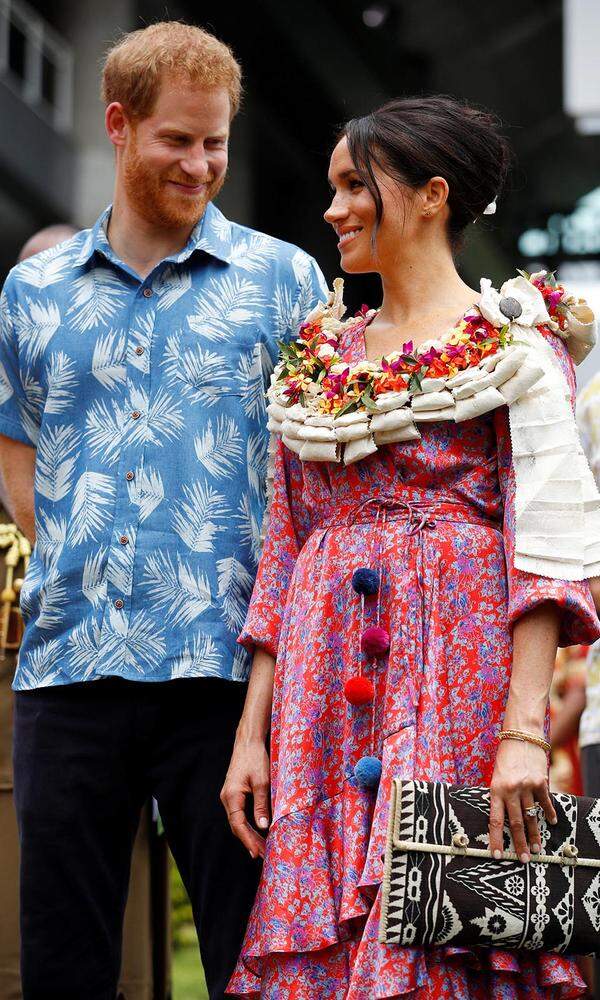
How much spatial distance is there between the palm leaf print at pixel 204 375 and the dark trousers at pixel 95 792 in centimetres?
56

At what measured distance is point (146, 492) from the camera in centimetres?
303

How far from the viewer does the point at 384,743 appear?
8.45ft

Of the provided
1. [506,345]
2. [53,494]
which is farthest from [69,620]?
[506,345]

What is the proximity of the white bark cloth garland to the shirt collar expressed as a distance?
483 mm

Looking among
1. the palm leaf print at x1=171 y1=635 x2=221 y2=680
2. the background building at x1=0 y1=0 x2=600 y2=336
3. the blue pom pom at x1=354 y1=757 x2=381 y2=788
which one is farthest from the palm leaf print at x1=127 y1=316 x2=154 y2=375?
the background building at x1=0 y1=0 x2=600 y2=336

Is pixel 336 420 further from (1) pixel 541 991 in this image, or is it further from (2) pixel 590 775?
(2) pixel 590 775

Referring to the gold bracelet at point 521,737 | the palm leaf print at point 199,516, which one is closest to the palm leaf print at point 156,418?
the palm leaf print at point 199,516

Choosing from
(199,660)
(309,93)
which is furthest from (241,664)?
(309,93)

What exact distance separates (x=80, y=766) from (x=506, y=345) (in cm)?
112

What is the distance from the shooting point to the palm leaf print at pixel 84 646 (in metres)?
2.97

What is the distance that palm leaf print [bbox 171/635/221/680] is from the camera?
9.62 feet

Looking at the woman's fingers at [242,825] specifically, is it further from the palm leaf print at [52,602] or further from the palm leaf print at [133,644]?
the palm leaf print at [52,602]

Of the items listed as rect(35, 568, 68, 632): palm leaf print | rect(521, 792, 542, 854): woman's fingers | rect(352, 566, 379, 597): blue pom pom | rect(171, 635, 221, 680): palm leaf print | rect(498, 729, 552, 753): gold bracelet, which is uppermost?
rect(35, 568, 68, 632): palm leaf print

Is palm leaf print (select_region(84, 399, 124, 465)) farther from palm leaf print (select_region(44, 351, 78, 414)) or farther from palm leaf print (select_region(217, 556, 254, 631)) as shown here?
palm leaf print (select_region(217, 556, 254, 631))
